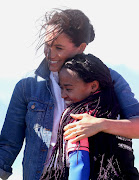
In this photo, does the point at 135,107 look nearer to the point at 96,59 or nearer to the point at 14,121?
the point at 96,59

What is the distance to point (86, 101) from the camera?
142 inches

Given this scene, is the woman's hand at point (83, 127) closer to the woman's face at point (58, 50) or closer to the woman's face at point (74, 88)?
the woman's face at point (74, 88)

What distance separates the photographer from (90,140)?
3.46 metres

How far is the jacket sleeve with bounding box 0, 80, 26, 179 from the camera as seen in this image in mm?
4148

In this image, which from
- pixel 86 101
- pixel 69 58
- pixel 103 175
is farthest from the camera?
pixel 69 58

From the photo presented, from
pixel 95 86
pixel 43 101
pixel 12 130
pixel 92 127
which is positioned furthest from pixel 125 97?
pixel 12 130

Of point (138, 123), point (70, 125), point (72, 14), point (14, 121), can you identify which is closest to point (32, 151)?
point (14, 121)

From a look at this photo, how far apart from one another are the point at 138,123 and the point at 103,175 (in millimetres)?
595

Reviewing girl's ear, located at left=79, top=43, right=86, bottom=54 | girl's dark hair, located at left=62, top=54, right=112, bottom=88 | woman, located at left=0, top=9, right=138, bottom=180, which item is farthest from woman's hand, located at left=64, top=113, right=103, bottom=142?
girl's ear, located at left=79, top=43, right=86, bottom=54

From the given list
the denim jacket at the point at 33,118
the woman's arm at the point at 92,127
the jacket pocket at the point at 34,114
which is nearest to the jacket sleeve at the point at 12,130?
the denim jacket at the point at 33,118

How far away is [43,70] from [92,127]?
3.33 feet

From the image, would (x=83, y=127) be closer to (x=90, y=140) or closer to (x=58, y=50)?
(x=90, y=140)

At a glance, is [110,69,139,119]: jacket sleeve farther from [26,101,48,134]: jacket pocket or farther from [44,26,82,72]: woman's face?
[26,101,48,134]: jacket pocket

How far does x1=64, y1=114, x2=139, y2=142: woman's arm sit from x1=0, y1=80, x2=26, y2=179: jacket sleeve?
75 cm
